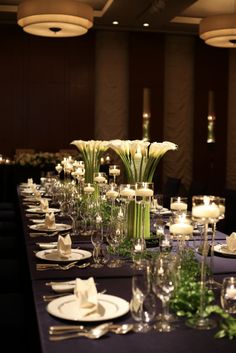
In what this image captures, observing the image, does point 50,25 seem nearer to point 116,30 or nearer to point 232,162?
point 116,30

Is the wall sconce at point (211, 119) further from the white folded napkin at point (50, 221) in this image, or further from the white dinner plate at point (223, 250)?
the white dinner plate at point (223, 250)

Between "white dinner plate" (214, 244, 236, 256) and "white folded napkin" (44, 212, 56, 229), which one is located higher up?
"white folded napkin" (44, 212, 56, 229)

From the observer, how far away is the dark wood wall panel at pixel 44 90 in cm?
1132

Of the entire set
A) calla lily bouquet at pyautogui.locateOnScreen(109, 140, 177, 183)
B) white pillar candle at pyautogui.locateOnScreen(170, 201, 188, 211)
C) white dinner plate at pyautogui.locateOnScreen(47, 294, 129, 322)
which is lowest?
white dinner plate at pyautogui.locateOnScreen(47, 294, 129, 322)

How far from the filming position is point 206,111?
40.3ft

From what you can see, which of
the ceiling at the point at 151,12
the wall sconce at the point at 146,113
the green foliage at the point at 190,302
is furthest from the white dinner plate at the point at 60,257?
the wall sconce at the point at 146,113

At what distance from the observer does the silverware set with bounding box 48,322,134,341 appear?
66.6 inches

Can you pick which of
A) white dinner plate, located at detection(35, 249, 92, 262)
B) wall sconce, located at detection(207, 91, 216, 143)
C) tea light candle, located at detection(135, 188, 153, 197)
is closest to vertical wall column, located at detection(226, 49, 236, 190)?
wall sconce, located at detection(207, 91, 216, 143)

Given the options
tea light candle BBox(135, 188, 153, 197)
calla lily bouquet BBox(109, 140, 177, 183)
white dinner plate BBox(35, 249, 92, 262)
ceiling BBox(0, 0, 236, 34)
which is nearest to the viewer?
white dinner plate BBox(35, 249, 92, 262)

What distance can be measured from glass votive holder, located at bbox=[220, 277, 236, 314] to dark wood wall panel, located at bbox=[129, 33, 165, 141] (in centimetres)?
1003

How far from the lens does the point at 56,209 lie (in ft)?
15.5

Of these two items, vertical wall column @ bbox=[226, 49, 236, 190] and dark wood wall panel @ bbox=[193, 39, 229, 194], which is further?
vertical wall column @ bbox=[226, 49, 236, 190]

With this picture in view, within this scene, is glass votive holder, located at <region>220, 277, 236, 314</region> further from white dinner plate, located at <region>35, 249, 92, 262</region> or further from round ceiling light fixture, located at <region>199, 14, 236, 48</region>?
round ceiling light fixture, located at <region>199, 14, 236, 48</region>

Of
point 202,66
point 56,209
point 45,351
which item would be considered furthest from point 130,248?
point 202,66
